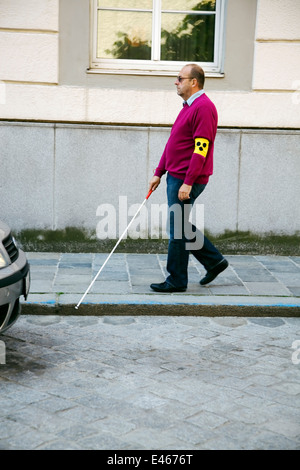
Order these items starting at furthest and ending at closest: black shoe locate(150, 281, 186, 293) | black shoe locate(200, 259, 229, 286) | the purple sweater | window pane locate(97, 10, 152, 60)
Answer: window pane locate(97, 10, 152, 60)
black shoe locate(200, 259, 229, 286)
black shoe locate(150, 281, 186, 293)
the purple sweater

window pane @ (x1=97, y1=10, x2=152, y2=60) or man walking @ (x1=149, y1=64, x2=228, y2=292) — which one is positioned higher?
window pane @ (x1=97, y1=10, x2=152, y2=60)

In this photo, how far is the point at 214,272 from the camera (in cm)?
659

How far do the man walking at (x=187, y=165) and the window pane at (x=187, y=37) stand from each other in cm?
231

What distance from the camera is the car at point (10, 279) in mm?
4504

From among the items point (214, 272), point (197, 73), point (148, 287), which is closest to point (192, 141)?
point (197, 73)

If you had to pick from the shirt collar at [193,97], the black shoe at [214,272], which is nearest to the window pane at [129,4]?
the shirt collar at [193,97]

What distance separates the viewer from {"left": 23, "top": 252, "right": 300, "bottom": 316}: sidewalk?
607 cm

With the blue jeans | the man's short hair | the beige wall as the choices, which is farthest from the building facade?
the man's short hair

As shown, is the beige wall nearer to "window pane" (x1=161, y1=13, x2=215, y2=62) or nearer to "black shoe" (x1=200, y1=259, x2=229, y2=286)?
"window pane" (x1=161, y1=13, x2=215, y2=62)

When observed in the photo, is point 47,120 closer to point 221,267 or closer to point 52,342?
point 221,267

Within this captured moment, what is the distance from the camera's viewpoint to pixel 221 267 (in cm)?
654

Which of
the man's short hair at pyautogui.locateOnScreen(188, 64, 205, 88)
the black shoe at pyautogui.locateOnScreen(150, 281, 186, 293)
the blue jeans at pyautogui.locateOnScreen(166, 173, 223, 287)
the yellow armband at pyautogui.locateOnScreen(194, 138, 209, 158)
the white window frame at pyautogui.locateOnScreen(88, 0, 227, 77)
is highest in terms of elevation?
the white window frame at pyautogui.locateOnScreen(88, 0, 227, 77)

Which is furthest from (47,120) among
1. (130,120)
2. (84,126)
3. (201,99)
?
(201,99)

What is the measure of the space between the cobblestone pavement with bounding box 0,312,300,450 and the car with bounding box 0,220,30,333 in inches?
14.9
